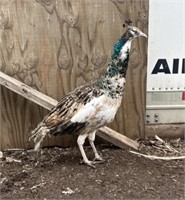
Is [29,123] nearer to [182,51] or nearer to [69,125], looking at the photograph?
[69,125]

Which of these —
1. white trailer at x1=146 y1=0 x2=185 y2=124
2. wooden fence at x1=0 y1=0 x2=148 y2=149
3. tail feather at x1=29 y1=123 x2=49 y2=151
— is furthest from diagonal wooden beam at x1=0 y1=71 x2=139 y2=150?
white trailer at x1=146 y1=0 x2=185 y2=124

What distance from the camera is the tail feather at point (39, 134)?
144 inches

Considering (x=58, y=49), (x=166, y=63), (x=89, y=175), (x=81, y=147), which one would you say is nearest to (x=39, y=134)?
(x=81, y=147)

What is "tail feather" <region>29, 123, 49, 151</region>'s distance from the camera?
365 centimetres

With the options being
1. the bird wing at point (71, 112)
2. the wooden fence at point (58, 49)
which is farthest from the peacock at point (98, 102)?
the wooden fence at point (58, 49)

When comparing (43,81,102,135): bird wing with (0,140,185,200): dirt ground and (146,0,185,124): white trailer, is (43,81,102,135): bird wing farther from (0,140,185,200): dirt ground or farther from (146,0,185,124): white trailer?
(146,0,185,124): white trailer

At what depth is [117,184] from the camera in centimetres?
340

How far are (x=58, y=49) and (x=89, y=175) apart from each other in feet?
3.65

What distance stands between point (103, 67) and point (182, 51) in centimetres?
71

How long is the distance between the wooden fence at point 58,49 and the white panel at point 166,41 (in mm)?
101

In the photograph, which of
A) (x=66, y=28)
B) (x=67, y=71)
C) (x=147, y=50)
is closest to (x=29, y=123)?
(x=67, y=71)

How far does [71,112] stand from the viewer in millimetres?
3533

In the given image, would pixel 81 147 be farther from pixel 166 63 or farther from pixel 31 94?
pixel 166 63

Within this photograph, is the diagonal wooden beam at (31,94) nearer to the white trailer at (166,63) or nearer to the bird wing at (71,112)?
the bird wing at (71,112)
